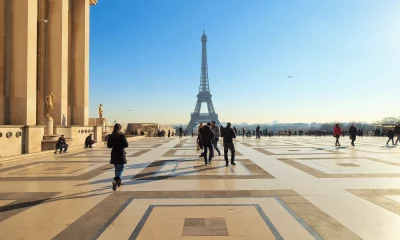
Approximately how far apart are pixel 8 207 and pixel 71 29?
89.9ft

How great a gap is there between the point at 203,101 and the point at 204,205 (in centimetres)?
11067

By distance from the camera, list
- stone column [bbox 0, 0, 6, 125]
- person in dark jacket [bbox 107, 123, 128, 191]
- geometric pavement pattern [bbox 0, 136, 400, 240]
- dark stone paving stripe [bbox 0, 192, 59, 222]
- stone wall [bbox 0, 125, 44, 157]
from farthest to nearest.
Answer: stone column [bbox 0, 0, 6, 125], stone wall [bbox 0, 125, 44, 157], person in dark jacket [bbox 107, 123, 128, 191], dark stone paving stripe [bbox 0, 192, 59, 222], geometric pavement pattern [bbox 0, 136, 400, 240]

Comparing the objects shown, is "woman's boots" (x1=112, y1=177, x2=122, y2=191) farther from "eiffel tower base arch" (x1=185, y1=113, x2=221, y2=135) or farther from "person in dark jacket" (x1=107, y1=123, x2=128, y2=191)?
"eiffel tower base arch" (x1=185, y1=113, x2=221, y2=135)


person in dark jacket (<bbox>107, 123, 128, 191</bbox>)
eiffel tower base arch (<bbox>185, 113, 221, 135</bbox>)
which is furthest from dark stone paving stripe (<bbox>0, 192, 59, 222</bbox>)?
eiffel tower base arch (<bbox>185, 113, 221, 135</bbox>)

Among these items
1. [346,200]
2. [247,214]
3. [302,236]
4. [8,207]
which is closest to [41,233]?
[8,207]

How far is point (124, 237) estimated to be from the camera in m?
4.48

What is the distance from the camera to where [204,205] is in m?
6.14

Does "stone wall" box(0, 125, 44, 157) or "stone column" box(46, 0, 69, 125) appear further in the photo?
"stone column" box(46, 0, 69, 125)

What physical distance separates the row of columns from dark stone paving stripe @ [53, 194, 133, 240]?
1502 centimetres

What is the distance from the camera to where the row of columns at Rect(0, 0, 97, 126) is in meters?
18.2

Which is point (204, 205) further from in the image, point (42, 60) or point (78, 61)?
point (78, 61)

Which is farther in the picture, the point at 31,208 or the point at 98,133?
the point at 98,133

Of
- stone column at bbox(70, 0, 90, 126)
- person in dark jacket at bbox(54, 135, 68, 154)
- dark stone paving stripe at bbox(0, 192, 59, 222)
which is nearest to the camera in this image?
dark stone paving stripe at bbox(0, 192, 59, 222)

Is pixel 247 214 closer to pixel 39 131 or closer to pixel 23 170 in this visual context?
pixel 23 170
